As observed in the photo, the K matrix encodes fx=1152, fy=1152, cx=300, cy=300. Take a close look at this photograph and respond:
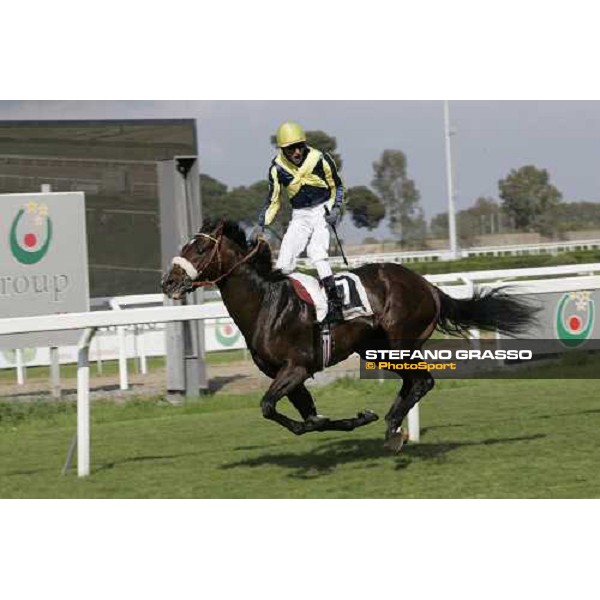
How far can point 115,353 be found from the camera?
14.5 metres

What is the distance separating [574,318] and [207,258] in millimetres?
6681

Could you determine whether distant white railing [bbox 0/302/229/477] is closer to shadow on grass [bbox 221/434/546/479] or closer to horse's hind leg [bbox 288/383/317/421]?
shadow on grass [bbox 221/434/546/479]

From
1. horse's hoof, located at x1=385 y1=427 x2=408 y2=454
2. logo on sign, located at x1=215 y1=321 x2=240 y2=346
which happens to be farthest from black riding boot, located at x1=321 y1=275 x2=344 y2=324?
logo on sign, located at x1=215 y1=321 x2=240 y2=346

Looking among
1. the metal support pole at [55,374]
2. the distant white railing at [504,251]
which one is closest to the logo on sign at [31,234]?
the metal support pole at [55,374]

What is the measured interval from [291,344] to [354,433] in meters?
1.79

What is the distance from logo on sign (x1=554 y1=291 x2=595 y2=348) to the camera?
12.5m

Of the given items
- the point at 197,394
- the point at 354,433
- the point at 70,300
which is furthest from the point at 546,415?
the point at 70,300

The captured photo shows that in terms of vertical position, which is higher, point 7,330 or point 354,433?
point 7,330

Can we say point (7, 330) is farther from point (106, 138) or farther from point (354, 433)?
point (106, 138)

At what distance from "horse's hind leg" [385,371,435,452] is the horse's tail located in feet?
1.74

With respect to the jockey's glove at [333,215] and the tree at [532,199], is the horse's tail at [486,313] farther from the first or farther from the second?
the tree at [532,199]

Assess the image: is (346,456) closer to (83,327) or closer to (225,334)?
(83,327)

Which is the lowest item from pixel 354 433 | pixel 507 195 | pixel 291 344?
pixel 354 433

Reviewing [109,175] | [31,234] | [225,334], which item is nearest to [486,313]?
[31,234]
